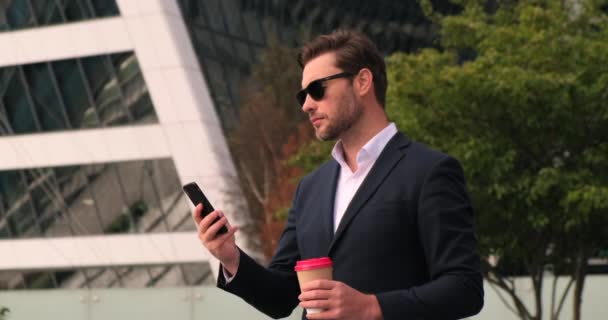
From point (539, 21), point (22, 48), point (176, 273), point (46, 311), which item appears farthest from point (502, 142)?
point (22, 48)

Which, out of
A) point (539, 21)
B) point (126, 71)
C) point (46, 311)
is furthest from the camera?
point (126, 71)

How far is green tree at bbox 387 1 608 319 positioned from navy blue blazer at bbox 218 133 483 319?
1449 centimetres

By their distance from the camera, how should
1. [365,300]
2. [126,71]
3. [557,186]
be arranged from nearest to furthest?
[365,300] < [557,186] < [126,71]

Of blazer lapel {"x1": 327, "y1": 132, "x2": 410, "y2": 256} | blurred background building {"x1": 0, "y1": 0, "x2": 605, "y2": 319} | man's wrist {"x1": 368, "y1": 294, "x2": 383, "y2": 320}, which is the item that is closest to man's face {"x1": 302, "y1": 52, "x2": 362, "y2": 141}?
blazer lapel {"x1": 327, "y1": 132, "x2": 410, "y2": 256}

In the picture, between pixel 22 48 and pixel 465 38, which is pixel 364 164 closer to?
pixel 465 38

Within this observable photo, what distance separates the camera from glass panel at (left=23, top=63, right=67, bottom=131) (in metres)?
44.7

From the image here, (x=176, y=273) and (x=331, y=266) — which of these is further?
(x=176, y=273)

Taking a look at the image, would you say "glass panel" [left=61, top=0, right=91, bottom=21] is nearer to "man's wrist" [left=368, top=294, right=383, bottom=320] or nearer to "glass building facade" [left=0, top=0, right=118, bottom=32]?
"glass building facade" [left=0, top=0, right=118, bottom=32]

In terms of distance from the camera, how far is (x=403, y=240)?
3992 millimetres

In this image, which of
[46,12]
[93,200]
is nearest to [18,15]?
[46,12]

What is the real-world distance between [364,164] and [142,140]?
39497 mm

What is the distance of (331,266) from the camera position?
3.84m

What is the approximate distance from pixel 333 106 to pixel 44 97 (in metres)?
41.9

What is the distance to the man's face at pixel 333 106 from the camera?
420 cm
